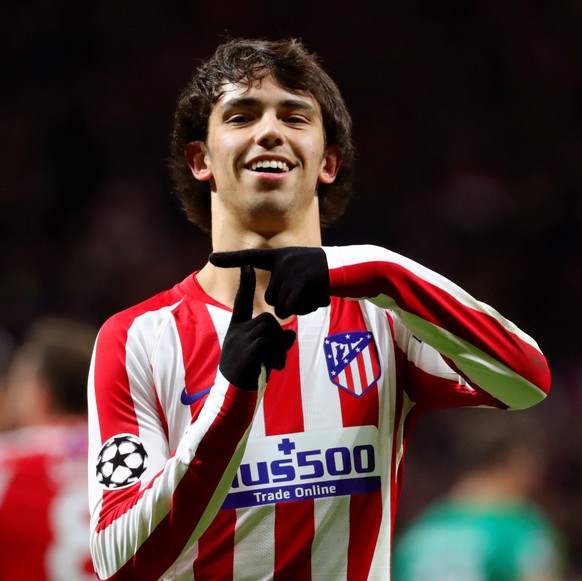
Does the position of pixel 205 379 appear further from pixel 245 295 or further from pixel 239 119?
pixel 239 119

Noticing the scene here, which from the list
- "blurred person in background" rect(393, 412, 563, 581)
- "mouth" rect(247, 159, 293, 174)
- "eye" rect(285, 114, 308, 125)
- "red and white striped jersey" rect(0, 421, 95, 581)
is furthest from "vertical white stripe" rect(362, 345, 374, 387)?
"blurred person in background" rect(393, 412, 563, 581)

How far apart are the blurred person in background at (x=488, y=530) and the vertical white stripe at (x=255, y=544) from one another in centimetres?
234

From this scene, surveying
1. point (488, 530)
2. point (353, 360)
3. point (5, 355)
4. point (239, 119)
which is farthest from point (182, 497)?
point (5, 355)

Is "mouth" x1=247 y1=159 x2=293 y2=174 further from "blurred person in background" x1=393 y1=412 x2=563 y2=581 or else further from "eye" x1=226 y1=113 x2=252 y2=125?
"blurred person in background" x1=393 y1=412 x2=563 y2=581

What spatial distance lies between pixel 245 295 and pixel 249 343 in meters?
0.10

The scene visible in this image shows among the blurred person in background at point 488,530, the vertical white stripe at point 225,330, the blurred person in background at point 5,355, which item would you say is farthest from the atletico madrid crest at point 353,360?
the blurred person in background at point 5,355

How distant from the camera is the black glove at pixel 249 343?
2143 millimetres

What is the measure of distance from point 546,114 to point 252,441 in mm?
5366

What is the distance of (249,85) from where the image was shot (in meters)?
2.73

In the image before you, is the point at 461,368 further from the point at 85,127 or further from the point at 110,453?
the point at 85,127

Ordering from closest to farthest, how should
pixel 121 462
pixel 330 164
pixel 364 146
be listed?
pixel 121 462 < pixel 330 164 < pixel 364 146

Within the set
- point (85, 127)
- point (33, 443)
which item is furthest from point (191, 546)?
point (85, 127)

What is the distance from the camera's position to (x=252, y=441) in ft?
8.16

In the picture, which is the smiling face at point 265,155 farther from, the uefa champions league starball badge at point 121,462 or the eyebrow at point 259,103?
the uefa champions league starball badge at point 121,462
